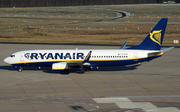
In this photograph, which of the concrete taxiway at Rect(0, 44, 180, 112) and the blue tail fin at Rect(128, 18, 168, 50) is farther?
the blue tail fin at Rect(128, 18, 168, 50)

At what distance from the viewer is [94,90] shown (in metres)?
36.2

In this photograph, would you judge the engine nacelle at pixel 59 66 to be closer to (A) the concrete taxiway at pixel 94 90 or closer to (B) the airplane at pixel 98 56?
(B) the airplane at pixel 98 56

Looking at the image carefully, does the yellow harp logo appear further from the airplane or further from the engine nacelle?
the engine nacelle

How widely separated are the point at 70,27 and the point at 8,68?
7038cm

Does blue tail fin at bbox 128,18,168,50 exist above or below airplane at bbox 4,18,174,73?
above

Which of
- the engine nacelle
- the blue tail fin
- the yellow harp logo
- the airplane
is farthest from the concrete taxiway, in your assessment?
the yellow harp logo

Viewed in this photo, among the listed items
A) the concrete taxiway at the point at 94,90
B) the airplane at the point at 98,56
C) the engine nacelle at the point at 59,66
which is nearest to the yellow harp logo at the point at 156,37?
the airplane at the point at 98,56

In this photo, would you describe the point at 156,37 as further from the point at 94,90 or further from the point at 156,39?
the point at 94,90

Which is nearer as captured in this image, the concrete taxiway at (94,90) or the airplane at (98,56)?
the concrete taxiway at (94,90)

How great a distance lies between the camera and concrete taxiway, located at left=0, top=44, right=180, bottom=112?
97.2 ft

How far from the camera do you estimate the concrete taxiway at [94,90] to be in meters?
29.6

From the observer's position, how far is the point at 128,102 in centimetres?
3114

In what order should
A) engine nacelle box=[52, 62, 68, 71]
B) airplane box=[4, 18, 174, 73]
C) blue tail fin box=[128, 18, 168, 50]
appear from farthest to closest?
blue tail fin box=[128, 18, 168, 50], airplane box=[4, 18, 174, 73], engine nacelle box=[52, 62, 68, 71]

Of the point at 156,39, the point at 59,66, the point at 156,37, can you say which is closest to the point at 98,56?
the point at 59,66
